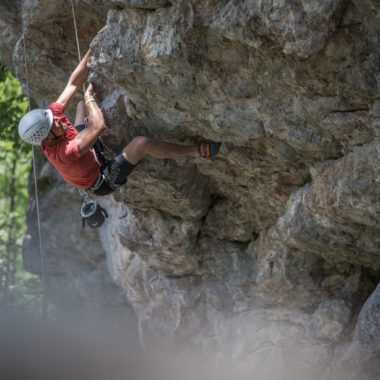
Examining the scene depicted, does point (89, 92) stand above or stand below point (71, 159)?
above

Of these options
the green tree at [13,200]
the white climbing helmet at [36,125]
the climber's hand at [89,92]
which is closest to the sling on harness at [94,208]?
the climber's hand at [89,92]

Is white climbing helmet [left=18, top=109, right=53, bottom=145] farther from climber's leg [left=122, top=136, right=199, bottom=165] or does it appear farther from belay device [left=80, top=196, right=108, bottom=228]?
belay device [left=80, top=196, right=108, bottom=228]

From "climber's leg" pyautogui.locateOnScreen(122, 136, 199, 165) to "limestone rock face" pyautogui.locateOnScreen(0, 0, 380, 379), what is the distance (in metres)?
0.17

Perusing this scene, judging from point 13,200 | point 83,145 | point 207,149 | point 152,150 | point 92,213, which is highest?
point 13,200

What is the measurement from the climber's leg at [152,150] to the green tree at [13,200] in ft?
15.4

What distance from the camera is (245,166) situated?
4.42 m

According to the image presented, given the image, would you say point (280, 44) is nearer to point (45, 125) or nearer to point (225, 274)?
point (45, 125)

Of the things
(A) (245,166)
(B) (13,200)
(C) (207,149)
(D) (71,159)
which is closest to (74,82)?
(D) (71,159)

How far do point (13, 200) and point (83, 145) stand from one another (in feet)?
28.6

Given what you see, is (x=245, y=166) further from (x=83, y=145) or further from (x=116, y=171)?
(x=83, y=145)

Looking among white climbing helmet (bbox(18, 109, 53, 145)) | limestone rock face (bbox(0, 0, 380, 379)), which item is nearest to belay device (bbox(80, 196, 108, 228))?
limestone rock face (bbox(0, 0, 380, 379))

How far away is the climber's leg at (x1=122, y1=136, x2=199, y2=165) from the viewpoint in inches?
163

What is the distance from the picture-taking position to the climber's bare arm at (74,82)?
4.13m

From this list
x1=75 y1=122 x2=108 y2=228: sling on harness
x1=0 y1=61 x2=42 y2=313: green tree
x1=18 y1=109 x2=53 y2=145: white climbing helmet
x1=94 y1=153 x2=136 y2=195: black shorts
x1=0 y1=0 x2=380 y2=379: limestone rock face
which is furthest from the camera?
x1=0 y1=61 x2=42 y2=313: green tree
